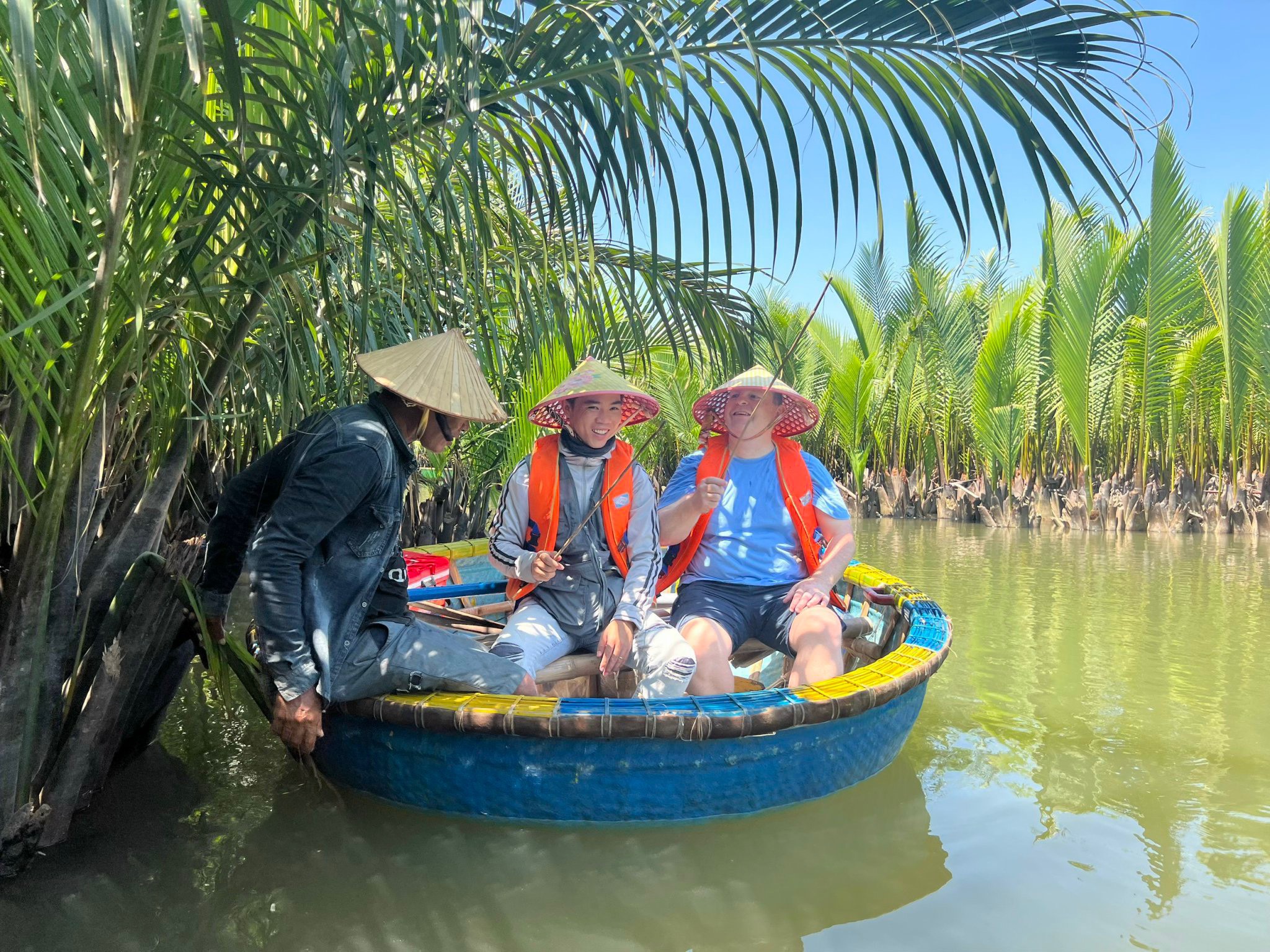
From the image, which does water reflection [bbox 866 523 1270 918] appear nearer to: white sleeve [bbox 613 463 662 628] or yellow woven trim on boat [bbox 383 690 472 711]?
white sleeve [bbox 613 463 662 628]

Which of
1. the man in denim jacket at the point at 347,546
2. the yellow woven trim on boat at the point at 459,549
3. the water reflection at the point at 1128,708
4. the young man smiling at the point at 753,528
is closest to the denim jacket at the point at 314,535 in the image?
the man in denim jacket at the point at 347,546

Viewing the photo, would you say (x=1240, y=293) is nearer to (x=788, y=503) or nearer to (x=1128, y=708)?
(x=1128, y=708)

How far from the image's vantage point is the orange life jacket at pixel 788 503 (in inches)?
148

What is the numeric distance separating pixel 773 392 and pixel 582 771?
1747mm

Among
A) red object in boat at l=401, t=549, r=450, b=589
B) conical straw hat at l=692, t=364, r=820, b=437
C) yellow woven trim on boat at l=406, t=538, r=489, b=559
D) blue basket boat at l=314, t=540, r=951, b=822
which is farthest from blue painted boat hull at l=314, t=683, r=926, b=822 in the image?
yellow woven trim on boat at l=406, t=538, r=489, b=559

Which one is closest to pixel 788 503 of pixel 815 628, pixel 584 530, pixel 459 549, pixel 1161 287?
pixel 815 628

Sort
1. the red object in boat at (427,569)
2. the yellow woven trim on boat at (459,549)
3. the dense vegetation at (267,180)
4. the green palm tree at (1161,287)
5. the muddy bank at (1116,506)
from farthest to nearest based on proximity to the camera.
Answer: the muddy bank at (1116,506), the green palm tree at (1161,287), the yellow woven trim on boat at (459,549), the red object in boat at (427,569), the dense vegetation at (267,180)

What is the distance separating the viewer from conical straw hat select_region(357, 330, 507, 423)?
2.55 m

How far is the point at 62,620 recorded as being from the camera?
7.86ft

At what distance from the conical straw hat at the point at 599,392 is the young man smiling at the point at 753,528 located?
0.96 ft

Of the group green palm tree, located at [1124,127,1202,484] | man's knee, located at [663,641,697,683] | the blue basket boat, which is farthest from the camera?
green palm tree, located at [1124,127,1202,484]

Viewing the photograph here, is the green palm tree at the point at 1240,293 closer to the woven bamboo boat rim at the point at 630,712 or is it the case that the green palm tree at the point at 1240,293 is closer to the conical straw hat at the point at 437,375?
the woven bamboo boat rim at the point at 630,712

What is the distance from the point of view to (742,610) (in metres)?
3.67

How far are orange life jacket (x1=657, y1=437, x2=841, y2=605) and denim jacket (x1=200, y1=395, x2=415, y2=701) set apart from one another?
4.58 ft
